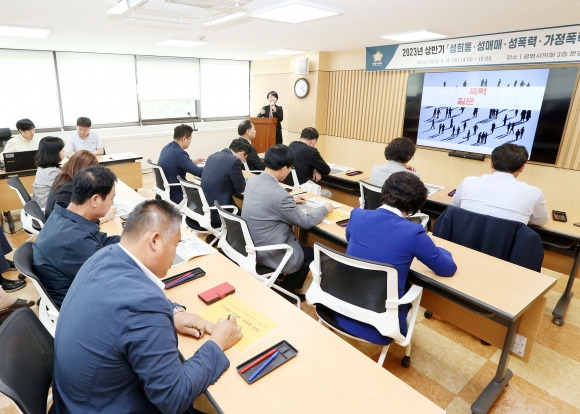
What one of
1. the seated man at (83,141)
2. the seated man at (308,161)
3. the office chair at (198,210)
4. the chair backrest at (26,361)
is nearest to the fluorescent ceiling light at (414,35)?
the seated man at (308,161)

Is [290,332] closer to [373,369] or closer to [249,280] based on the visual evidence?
[373,369]

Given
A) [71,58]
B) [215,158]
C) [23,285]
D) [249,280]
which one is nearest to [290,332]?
[249,280]

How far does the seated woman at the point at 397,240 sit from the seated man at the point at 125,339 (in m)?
1.03

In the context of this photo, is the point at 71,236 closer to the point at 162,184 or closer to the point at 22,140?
the point at 162,184

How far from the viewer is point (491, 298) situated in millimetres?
1731

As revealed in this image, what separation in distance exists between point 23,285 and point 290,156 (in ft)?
8.88

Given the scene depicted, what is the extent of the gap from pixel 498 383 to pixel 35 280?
2.47 metres

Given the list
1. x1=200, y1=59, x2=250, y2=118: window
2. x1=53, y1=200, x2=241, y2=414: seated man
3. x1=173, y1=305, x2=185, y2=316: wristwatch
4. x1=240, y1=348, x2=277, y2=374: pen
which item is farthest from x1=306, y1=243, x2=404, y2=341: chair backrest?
x1=200, y1=59, x2=250, y2=118: window

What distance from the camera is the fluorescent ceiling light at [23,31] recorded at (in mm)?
4223

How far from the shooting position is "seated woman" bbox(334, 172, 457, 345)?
1762 mm

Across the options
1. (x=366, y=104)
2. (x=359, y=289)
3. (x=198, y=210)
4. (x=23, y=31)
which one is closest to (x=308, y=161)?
(x=198, y=210)

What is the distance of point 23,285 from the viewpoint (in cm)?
318

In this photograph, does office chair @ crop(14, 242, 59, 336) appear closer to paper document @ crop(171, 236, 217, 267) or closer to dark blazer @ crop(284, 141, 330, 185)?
A: paper document @ crop(171, 236, 217, 267)

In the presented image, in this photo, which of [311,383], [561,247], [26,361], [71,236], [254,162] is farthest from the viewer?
[254,162]
